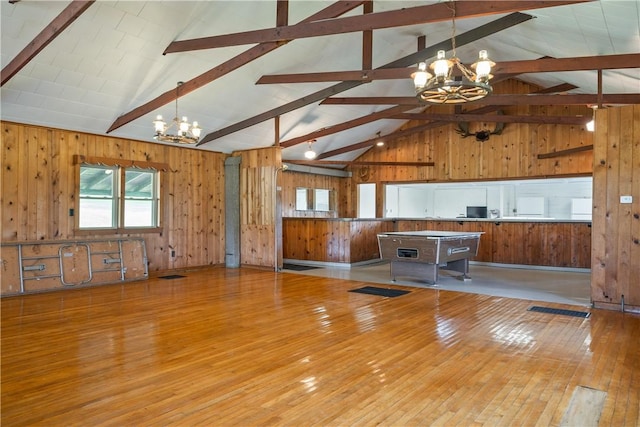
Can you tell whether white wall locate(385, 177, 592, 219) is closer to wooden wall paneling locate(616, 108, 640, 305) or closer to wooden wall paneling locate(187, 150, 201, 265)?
wooden wall paneling locate(616, 108, 640, 305)

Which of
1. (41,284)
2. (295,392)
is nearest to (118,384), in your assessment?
(295,392)

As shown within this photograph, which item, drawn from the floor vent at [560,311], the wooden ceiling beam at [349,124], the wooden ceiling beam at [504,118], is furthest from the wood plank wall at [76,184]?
the floor vent at [560,311]

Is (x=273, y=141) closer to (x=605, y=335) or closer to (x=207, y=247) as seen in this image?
(x=207, y=247)

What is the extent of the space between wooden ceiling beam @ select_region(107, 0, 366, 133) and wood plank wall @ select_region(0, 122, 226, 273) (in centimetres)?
81

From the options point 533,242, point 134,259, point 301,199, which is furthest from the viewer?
point 301,199

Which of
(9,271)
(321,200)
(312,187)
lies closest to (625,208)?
(9,271)

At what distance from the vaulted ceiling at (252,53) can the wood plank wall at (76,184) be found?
28cm

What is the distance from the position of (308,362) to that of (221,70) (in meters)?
4.44

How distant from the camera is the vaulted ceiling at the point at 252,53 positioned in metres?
4.73

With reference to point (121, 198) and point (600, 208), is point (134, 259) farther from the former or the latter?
point (600, 208)

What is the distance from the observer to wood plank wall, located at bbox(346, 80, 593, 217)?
10391 mm

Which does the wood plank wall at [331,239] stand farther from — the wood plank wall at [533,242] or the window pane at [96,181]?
the window pane at [96,181]

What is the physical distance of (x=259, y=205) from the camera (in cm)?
918

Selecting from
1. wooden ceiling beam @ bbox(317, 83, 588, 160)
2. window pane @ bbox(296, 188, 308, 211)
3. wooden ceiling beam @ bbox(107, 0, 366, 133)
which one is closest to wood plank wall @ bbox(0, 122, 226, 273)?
wooden ceiling beam @ bbox(107, 0, 366, 133)
